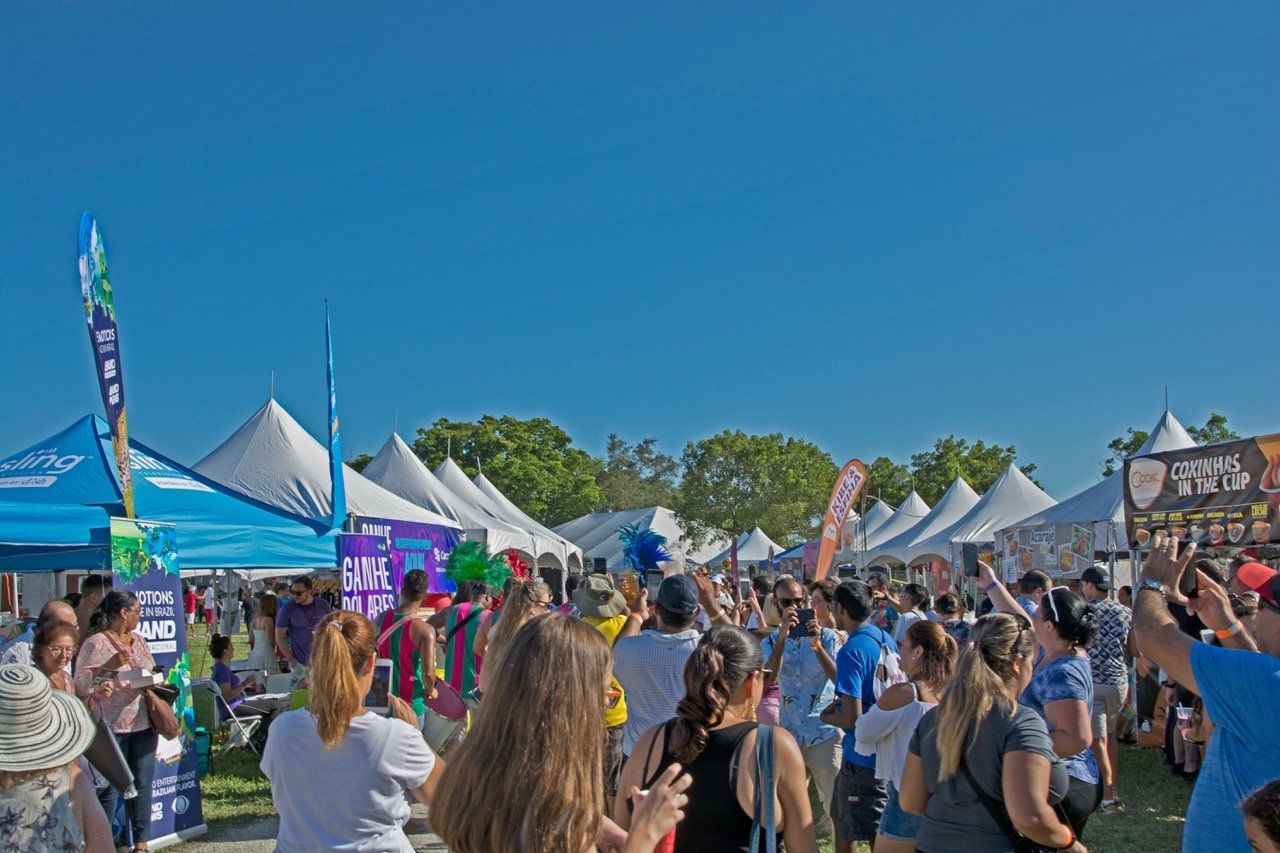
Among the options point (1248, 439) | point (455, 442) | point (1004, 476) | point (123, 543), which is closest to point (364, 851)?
point (123, 543)

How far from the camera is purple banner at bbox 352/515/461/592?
10078mm

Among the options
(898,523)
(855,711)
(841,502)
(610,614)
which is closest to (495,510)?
(841,502)

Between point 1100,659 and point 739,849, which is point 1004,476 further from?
point 739,849

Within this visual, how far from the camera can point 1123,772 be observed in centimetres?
913

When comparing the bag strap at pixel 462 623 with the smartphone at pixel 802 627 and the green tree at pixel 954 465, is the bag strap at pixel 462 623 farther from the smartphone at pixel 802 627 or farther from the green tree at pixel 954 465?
the green tree at pixel 954 465

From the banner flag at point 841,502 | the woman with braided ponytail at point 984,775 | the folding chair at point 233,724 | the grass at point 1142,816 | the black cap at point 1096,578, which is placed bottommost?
the grass at point 1142,816

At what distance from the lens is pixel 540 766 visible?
6.91 feet

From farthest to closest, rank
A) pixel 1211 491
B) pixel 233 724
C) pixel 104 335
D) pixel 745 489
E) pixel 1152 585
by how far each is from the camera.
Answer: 1. pixel 745 489
2. pixel 233 724
3. pixel 1211 491
4. pixel 104 335
5. pixel 1152 585

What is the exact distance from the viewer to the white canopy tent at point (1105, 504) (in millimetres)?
14844

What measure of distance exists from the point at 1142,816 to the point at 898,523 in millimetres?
32324

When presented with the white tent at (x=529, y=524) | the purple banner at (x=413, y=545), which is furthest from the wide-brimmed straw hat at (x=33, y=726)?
the white tent at (x=529, y=524)

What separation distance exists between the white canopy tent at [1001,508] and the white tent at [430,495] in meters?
12.4

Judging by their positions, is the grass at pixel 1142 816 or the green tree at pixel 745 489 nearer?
the grass at pixel 1142 816

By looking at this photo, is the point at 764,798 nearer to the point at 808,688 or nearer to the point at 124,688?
the point at 808,688
